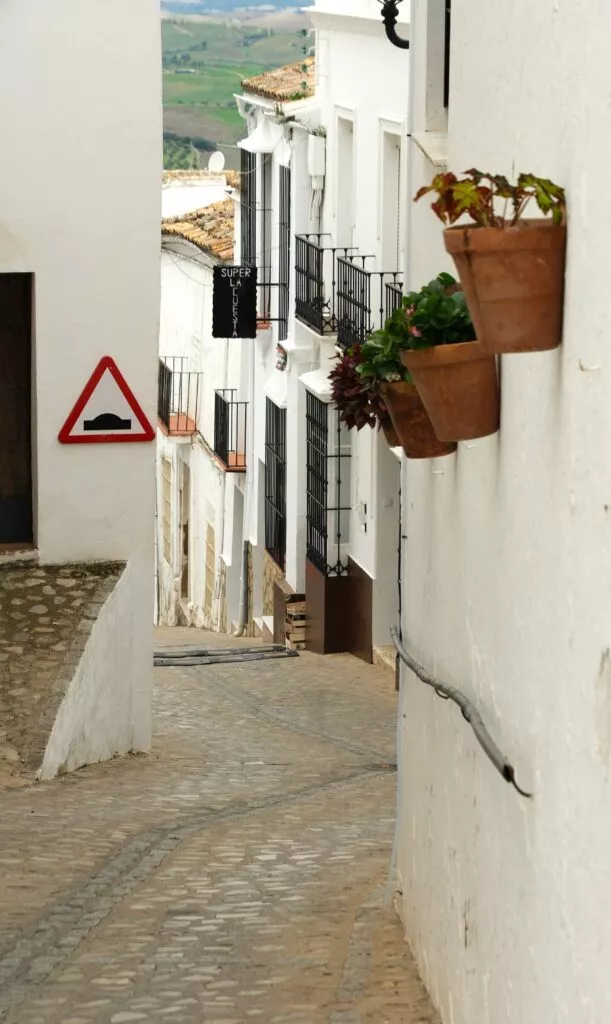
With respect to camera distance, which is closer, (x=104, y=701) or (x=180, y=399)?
(x=104, y=701)

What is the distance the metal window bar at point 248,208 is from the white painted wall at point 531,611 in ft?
56.4

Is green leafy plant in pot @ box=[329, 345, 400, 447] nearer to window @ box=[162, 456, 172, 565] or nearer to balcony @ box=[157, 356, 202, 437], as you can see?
balcony @ box=[157, 356, 202, 437]

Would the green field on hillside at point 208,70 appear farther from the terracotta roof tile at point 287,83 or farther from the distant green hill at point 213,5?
the terracotta roof tile at point 287,83

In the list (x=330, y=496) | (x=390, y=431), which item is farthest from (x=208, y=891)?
(x=330, y=496)

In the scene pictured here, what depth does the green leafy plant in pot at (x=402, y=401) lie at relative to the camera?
17.4 ft

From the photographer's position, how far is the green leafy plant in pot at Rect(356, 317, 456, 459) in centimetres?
530

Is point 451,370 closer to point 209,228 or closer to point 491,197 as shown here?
point 491,197

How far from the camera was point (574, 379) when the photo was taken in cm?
356

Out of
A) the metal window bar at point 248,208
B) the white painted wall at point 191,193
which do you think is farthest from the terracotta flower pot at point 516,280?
the white painted wall at point 191,193

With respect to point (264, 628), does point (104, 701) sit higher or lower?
higher

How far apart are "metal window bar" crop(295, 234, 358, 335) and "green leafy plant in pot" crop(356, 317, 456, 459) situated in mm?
12222

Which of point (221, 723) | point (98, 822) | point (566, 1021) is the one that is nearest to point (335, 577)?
point (221, 723)

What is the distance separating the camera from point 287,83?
2078 centimetres

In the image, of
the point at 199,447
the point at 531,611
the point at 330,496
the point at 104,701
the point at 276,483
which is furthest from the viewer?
the point at 199,447
